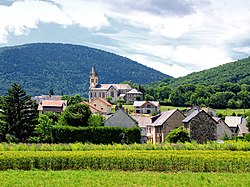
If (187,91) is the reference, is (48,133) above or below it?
below

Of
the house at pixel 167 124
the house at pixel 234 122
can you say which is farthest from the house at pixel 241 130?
the house at pixel 167 124

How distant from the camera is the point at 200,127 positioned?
180 feet

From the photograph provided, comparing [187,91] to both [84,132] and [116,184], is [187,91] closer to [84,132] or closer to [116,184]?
[84,132]

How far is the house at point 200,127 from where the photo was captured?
178 feet

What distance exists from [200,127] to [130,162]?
27.1m

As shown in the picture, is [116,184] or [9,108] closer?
[116,184]

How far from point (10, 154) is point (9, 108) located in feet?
99.5

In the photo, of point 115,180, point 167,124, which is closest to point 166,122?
point 167,124

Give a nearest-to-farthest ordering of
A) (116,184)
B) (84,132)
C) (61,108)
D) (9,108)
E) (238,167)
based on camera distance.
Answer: (116,184)
(238,167)
(84,132)
(9,108)
(61,108)

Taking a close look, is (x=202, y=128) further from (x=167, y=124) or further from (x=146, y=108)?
(x=146, y=108)

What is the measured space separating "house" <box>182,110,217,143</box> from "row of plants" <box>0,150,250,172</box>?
24.2m

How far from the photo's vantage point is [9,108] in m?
59.0

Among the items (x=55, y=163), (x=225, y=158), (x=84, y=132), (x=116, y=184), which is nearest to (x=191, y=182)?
(x=116, y=184)

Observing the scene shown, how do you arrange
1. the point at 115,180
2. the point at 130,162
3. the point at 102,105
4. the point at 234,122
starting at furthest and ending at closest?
1. the point at 102,105
2. the point at 234,122
3. the point at 130,162
4. the point at 115,180
